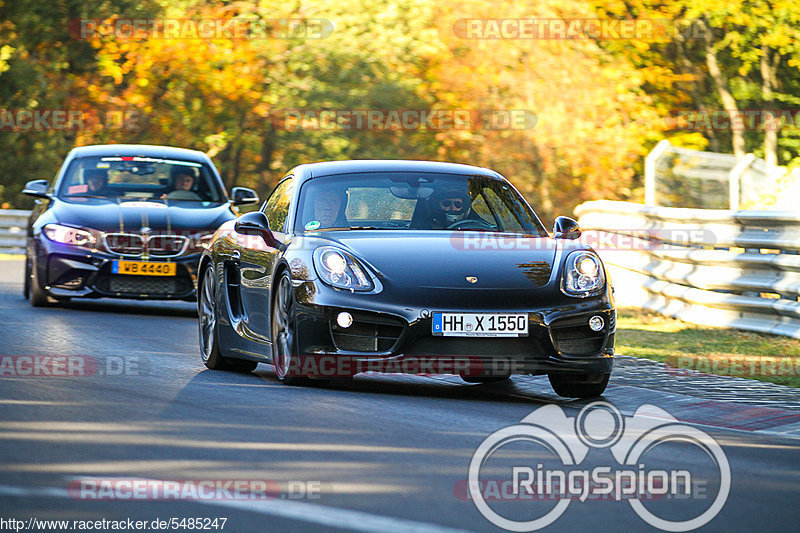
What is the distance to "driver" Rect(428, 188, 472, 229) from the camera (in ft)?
30.8

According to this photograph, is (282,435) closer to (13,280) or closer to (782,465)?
(782,465)

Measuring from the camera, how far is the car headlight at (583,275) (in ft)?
27.9

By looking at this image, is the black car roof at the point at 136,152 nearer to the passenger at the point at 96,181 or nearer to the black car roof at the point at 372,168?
the passenger at the point at 96,181

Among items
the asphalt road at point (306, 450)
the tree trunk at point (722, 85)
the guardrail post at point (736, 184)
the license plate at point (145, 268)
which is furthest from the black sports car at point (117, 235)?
the tree trunk at point (722, 85)

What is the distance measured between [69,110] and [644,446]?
28.1m

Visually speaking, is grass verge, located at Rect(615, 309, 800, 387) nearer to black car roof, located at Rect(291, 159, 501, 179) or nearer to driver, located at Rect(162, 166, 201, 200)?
black car roof, located at Rect(291, 159, 501, 179)

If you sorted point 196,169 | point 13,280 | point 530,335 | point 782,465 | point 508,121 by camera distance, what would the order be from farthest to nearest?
point 508,121, point 13,280, point 196,169, point 530,335, point 782,465

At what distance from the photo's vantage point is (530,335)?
27.2 ft

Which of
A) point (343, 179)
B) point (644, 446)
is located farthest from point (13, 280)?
point (644, 446)

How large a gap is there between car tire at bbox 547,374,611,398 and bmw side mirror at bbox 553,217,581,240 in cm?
95

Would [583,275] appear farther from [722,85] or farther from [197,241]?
[722,85]

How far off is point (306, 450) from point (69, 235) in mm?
8552

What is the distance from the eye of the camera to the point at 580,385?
8.81 m

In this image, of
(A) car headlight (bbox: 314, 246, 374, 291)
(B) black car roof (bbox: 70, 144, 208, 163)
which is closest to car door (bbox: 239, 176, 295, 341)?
(A) car headlight (bbox: 314, 246, 374, 291)
